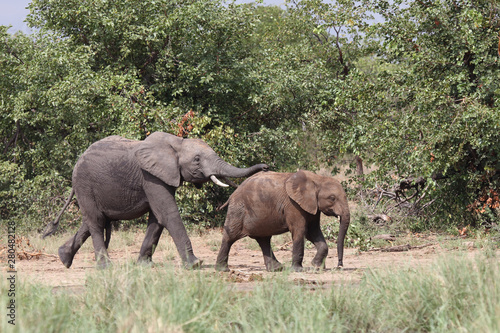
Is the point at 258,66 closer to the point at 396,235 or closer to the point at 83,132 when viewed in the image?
the point at 83,132

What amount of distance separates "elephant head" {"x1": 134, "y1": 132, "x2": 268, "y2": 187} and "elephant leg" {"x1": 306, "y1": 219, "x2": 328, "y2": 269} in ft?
3.73

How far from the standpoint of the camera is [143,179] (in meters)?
9.51

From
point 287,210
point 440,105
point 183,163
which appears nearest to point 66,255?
point 183,163

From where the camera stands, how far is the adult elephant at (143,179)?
9344mm

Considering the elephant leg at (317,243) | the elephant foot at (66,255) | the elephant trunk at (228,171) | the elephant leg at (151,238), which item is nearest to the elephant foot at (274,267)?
the elephant leg at (317,243)

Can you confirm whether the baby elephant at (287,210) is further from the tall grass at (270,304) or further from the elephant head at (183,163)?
the tall grass at (270,304)

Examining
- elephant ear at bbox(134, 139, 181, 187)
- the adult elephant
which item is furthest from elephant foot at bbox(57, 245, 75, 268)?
elephant ear at bbox(134, 139, 181, 187)

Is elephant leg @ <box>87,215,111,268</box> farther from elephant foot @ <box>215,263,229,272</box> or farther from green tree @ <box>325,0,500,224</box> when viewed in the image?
green tree @ <box>325,0,500,224</box>

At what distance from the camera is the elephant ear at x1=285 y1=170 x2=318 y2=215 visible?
29.3ft

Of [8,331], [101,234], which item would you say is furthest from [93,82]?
[8,331]

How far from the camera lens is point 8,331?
436cm

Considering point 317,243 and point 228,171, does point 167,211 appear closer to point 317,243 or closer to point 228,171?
point 228,171

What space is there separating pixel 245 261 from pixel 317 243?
2.77 meters

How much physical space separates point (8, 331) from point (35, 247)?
29.6 feet
